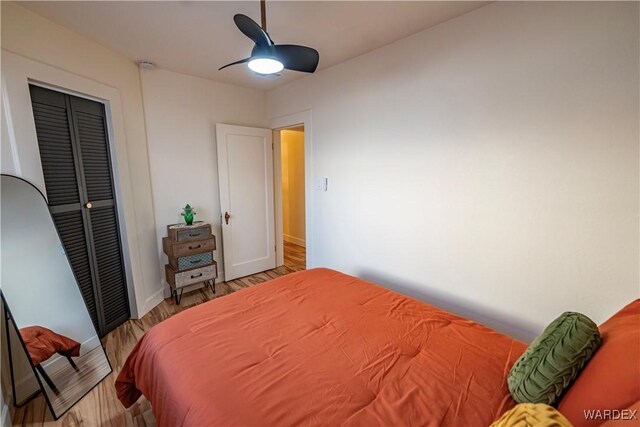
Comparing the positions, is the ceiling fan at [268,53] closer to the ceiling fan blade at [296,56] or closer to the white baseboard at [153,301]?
the ceiling fan blade at [296,56]

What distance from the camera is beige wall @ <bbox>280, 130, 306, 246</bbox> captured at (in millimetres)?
5059

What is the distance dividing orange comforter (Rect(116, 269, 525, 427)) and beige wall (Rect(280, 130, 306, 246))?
11.6ft

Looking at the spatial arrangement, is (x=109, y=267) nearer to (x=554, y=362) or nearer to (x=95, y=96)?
(x=95, y=96)

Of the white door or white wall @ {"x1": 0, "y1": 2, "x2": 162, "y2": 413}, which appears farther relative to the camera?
the white door

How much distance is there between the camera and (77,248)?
6.89 feet

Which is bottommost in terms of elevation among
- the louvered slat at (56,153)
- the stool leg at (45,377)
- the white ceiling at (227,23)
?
the stool leg at (45,377)

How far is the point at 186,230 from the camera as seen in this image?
2.84m

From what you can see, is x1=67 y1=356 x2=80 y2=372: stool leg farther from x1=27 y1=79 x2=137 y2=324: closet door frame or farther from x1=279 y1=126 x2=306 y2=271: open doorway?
x1=279 y1=126 x2=306 y2=271: open doorway

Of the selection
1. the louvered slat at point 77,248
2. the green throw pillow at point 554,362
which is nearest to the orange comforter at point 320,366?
the green throw pillow at point 554,362

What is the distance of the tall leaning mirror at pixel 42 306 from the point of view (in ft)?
5.22

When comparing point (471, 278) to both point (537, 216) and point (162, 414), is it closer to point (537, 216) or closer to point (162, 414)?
point (537, 216)

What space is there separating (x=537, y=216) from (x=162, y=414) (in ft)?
7.30

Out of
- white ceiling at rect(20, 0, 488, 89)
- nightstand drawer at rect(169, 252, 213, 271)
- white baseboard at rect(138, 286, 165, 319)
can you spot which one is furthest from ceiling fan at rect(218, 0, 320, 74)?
white baseboard at rect(138, 286, 165, 319)

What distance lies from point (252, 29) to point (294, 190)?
12.7 feet
